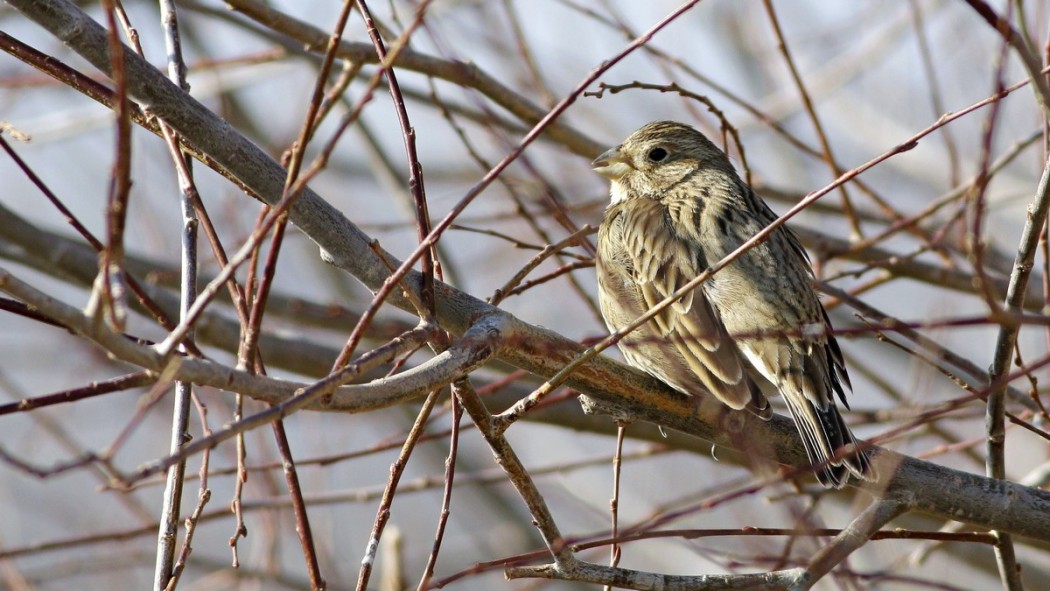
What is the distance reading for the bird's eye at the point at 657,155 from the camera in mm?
5148

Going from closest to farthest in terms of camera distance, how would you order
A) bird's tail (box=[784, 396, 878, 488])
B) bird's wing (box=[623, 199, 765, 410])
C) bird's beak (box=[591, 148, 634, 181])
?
bird's tail (box=[784, 396, 878, 488])
bird's wing (box=[623, 199, 765, 410])
bird's beak (box=[591, 148, 634, 181])

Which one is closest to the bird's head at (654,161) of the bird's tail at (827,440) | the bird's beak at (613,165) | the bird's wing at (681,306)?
the bird's beak at (613,165)

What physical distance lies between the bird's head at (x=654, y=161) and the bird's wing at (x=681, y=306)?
11.3 inches

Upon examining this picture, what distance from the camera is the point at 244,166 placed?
249cm

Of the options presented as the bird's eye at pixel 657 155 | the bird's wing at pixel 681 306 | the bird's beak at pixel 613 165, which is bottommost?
the bird's wing at pixel 681 306

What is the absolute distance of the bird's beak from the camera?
16.5 feet

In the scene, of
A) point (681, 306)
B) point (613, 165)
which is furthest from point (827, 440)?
point (613, 165)

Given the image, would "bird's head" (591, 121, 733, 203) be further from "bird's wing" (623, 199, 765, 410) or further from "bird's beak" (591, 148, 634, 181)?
"bird's wing" (623, 199, 765, 410)

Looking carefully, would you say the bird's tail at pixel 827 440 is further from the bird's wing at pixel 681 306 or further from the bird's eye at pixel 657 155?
the bird's eye at pixel 657 155

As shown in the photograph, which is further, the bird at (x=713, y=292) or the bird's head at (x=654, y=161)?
the bird's head at (x=654, y=161)

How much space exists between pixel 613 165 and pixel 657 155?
230 mm

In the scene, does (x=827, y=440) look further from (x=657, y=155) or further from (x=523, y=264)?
(x=523, y=264)

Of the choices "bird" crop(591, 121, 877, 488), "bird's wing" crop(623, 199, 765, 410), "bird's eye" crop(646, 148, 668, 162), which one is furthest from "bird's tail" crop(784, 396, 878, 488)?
"bird's eye" crop(646, 148, 668, 162)

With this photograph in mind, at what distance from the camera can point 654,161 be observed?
5.14 m
